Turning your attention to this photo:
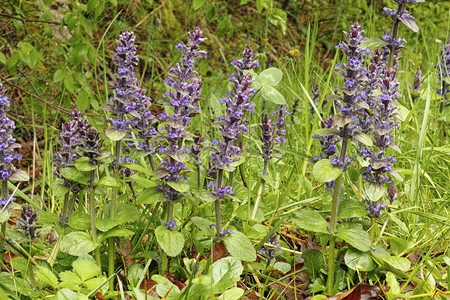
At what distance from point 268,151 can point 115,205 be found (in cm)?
73

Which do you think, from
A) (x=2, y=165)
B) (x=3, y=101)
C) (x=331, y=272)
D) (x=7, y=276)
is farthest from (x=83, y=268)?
(x=331, y=272)

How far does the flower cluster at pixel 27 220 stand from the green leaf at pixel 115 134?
396mm

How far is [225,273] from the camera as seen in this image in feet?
5.64

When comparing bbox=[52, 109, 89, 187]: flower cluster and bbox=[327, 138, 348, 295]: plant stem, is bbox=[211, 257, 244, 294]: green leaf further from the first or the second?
bbox=[52, 109, 89, 187]: flower cluster

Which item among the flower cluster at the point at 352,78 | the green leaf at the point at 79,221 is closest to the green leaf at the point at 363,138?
the flower cluster at the point at 352,78

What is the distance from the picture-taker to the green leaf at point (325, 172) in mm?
1791

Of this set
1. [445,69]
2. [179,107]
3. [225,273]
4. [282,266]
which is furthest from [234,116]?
[445,69]

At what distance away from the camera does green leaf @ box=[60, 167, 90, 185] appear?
1816mm

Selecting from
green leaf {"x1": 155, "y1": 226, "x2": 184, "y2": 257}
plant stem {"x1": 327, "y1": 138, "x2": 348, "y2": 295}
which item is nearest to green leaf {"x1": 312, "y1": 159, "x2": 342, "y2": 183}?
plant stem {"x1": 327, "y1": 138, "x2": 348, "y2": 295}

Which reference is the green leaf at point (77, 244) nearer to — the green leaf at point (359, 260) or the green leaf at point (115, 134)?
the green leaf at point (115, 134)

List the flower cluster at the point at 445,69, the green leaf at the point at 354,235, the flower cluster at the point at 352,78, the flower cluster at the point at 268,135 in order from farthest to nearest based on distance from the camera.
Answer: the flower cluster at the point at 445,69, the flower cluster at the point at 268,135, the green leaf at the point at 354,235, the flower cluster at the point at 352,78

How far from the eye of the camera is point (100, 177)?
2.01 meters

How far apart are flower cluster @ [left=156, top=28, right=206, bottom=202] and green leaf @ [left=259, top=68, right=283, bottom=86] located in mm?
578

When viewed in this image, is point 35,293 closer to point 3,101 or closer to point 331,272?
point 3,101
